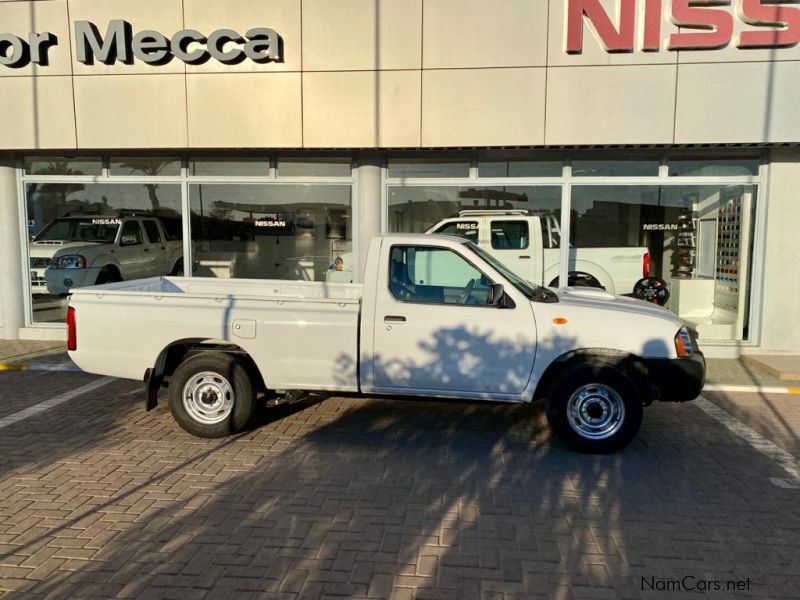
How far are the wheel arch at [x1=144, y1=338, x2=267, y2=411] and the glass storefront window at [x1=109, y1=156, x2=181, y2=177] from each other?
223 inches

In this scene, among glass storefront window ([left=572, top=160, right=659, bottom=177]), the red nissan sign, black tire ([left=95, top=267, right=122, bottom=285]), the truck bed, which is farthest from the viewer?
black tire ([left=95, top=267, right=122, bottom=285])

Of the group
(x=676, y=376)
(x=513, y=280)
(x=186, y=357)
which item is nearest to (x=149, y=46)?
(x=186, y=357)

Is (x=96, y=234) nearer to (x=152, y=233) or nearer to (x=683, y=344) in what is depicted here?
(x=152, y=233)

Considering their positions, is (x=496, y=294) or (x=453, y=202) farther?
(x=453, y=202)

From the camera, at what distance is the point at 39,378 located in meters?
7.86

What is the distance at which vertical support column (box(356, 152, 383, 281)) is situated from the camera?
971 centimetres

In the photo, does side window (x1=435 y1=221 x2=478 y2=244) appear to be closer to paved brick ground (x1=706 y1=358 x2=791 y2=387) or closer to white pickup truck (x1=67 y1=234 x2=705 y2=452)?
paved brick ground (x1=706 y1=358 x2=791 y2=387)

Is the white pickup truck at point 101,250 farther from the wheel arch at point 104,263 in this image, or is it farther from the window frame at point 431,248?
the window frame at point 431,248

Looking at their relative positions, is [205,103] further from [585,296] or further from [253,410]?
[585,296]

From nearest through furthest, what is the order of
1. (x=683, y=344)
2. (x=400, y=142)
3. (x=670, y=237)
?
1. (x=683, y=344)
2. (x=400, y=142)
3. (x=670, y=237)

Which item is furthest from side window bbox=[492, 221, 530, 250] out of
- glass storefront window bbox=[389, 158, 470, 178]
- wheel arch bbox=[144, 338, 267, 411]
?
wheel arch bbox=[144, 338, 267, 411]

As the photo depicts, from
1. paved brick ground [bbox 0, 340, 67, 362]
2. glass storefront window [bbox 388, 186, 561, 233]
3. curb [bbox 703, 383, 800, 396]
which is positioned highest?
glass storefront window [bbox 388, 186, 561, 233]

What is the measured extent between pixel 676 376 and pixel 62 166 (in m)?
10.5

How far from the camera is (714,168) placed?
9.43m
